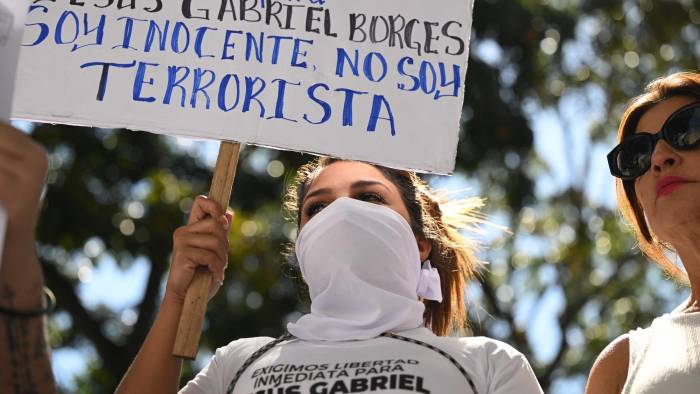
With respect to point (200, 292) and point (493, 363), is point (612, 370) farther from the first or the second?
point (200, 292)

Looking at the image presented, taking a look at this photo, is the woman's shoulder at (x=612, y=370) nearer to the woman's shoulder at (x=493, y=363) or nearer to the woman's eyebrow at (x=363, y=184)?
the woman's shoulder at (x=493, y=363)

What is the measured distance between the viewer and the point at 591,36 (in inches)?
501

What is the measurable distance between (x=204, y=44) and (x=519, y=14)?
788cm

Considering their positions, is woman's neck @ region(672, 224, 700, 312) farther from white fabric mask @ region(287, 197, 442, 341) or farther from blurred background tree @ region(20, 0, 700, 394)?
blurred background tree @ region(20, 0, 700, 394)

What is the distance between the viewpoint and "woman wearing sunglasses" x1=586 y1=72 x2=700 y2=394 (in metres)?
2.99

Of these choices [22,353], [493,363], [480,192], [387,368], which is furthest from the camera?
[480,192]

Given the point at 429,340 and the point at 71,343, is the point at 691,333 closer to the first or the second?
the point at 429,340

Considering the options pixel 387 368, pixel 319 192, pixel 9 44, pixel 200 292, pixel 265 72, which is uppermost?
pixel 265 72

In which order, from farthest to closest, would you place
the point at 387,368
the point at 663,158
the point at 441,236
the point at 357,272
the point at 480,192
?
the point at 480,192 → the point at 441,236 → the point at 663,158 → the point at 357,272 → the point at 387,368

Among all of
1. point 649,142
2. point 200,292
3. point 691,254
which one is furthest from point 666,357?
point 200,292

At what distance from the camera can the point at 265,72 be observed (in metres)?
3.43

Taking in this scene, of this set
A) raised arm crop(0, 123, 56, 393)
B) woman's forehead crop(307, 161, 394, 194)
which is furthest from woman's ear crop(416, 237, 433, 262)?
raised arm crop(0, 123, 56, 393)

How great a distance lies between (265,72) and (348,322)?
792 mm

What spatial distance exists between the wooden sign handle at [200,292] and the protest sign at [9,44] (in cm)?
105
